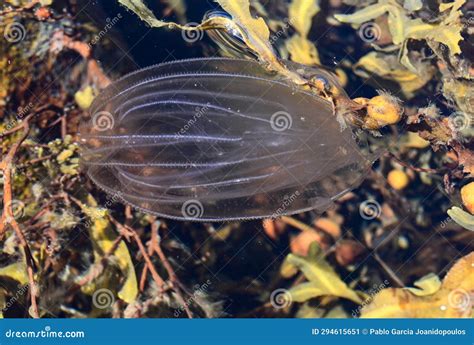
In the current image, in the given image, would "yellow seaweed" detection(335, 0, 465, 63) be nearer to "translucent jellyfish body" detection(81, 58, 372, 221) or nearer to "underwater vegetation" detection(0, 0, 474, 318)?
"underwater vegetation" detection(0, 0, 474, 318)

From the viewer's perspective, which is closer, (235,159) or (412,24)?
(235,159)

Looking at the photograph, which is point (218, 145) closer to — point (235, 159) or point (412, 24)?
point (235, 159)

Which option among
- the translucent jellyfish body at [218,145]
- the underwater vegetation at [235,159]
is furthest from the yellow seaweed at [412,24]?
the translucent jellyfish body at [218,145]

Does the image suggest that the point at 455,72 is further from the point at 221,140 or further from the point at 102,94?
the point at 102,94

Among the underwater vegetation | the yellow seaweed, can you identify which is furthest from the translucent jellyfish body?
the yellow seaweed

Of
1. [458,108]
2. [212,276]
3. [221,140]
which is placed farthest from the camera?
[212,276]

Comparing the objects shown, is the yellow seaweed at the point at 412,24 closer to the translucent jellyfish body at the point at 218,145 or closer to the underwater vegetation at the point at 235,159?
the underwater vegetation at the point at 235,159

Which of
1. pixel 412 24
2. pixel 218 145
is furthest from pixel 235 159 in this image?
pixel 412 24

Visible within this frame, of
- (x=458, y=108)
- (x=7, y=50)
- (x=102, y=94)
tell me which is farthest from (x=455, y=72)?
(x=7, y=50)
